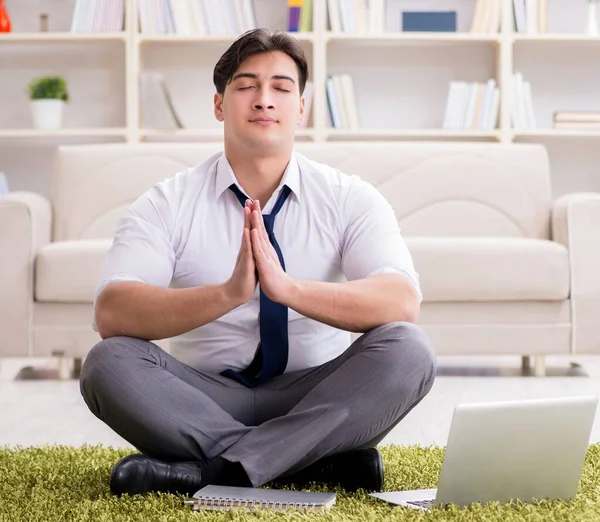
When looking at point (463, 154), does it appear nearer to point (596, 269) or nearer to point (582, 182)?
point (596, 269)

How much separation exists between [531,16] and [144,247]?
339 centimetres

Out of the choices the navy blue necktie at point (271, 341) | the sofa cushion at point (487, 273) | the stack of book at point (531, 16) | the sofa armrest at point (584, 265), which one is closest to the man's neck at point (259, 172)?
the navy blue necktie at point (271, 341)

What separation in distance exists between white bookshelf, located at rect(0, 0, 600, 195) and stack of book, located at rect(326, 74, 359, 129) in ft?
0.57

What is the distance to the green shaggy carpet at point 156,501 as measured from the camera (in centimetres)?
142

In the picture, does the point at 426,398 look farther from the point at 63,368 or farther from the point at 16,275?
the point at 16,275

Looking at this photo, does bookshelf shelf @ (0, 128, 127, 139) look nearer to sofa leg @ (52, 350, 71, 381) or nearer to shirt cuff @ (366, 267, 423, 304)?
sofa leg @ (52, 350, 71, 381)

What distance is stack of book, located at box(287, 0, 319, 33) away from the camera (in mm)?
4664

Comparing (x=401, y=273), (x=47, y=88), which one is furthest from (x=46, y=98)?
(x=401, y=273)

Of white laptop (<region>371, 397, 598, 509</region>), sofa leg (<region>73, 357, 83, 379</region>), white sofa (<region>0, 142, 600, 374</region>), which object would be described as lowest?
sofa leg (<region>73, 357, 83, 379</region>)

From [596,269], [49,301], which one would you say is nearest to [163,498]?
[49,301]

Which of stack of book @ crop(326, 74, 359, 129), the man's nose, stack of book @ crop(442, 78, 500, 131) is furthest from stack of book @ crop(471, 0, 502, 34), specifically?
the man's nose

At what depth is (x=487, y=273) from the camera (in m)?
3.22

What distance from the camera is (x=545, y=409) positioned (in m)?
1.42

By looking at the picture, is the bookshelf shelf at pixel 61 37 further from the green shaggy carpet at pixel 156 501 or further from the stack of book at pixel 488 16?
the green shaggy carpet at pixel 156 501
